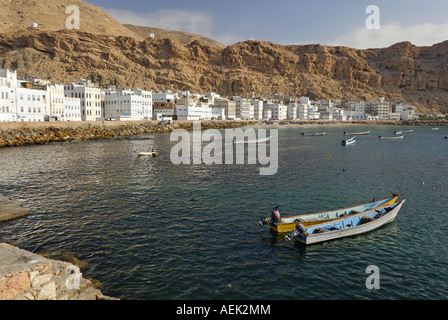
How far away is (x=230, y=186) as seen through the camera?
115ft

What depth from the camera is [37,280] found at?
11523 millimetres

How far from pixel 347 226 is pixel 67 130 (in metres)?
85.5

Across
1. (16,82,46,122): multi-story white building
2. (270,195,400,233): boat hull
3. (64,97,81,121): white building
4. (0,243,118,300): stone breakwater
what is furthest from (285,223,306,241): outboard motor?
(64,97,81,121): white building

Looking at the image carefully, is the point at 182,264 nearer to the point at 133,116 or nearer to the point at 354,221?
the point at 354,221

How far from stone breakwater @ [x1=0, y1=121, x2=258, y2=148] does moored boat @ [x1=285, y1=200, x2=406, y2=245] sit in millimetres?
70593

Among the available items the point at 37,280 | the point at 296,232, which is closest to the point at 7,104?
the point at 37,280

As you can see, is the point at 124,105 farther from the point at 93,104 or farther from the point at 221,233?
the point at 221,233

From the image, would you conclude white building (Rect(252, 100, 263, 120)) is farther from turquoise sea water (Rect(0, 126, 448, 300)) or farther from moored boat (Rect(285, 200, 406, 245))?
moored boat (Rect(285, 200, 406, 245))

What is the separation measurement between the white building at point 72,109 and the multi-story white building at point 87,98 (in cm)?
311

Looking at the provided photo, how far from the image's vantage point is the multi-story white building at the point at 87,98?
113 m

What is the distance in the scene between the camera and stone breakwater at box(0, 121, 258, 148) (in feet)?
229

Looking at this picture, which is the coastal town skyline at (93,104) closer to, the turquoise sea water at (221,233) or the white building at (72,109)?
the white building at (72,109)

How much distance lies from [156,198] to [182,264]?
14.1 m
